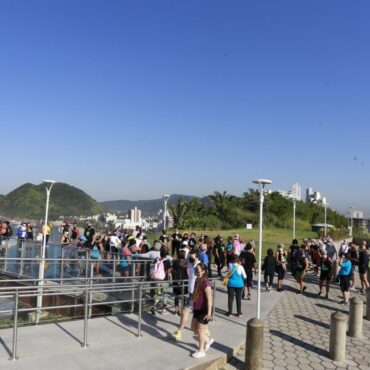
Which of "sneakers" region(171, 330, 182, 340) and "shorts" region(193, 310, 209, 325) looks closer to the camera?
"shorts" region(193, 310, 209, 325)

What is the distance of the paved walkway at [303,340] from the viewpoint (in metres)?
8.11

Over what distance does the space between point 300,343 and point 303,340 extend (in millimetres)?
271

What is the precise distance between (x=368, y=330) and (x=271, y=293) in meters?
4.56

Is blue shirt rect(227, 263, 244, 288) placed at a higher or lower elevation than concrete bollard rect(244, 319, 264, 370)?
higher

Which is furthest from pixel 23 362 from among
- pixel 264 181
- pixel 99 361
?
pixel 264 181

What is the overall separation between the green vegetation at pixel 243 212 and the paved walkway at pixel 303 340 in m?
40.1

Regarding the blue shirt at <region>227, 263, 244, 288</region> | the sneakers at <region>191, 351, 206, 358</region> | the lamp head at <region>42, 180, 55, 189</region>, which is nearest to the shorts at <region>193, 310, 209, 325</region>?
the sneakers at <region>191, 351, 206, 358</region>

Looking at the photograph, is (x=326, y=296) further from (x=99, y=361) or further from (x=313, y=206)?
(x=313, y=206)

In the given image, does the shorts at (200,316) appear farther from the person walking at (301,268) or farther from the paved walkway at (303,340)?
the person walking at (301,268)

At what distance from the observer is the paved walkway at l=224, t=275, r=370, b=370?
8109 mm

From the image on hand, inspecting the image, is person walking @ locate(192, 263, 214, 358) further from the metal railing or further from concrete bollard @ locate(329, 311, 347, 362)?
concrete bollard @ locate(329, 311, 347, 362)

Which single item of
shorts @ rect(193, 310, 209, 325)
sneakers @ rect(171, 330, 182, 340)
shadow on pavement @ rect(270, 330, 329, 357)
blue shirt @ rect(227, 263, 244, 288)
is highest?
blue shirt @ rect(227, 263, 244, 288)

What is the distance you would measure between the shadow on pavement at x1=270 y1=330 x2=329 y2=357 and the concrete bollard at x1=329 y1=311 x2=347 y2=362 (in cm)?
36

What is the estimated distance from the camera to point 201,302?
25.5 ft
